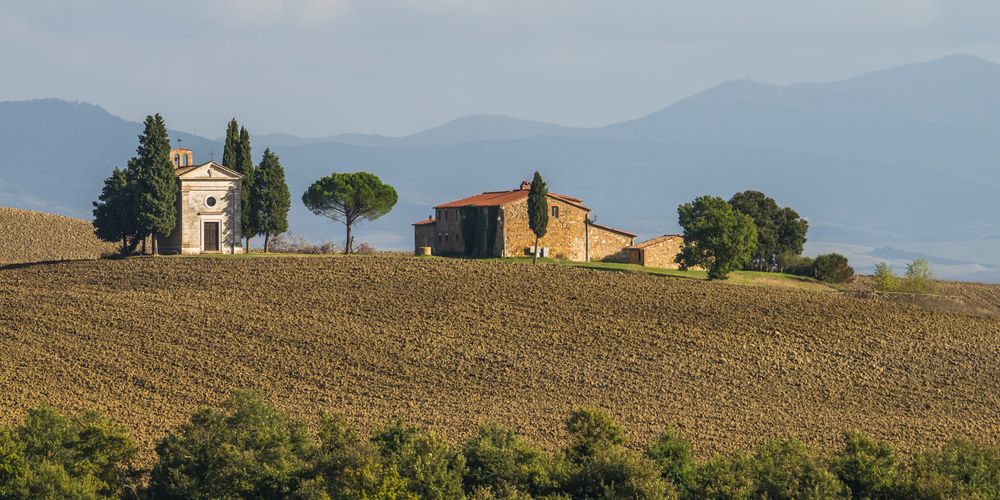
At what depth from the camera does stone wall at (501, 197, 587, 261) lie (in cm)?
9038

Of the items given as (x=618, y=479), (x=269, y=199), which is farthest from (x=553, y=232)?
(x=618, y=479)

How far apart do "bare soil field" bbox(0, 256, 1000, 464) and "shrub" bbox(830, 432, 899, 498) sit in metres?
7.23

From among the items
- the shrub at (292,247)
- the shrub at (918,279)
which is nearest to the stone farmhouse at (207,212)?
the shrub at (292,247)

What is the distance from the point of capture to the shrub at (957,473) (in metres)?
37.2

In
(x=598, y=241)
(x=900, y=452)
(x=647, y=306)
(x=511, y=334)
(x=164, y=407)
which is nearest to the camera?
(x=900, y=452)

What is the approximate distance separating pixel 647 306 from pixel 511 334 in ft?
34.5

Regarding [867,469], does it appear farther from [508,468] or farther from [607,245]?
[607,245]

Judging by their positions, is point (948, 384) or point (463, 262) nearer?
point (948, 384)

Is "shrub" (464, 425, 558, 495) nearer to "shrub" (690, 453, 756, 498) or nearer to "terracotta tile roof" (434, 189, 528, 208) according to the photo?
"shrub" (690, 453, 756, 498)

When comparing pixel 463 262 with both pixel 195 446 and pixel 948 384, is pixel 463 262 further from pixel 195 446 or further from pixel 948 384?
pixel 195 446

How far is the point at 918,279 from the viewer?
88.4 metres

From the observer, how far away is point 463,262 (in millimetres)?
84375

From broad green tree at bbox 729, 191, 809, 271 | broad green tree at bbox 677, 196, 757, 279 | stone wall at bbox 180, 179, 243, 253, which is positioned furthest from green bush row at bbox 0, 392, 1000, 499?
broad green tree at bbox 729, 191, 809, 271

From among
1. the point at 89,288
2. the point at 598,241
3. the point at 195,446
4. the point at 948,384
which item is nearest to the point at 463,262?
the point at 598,241
